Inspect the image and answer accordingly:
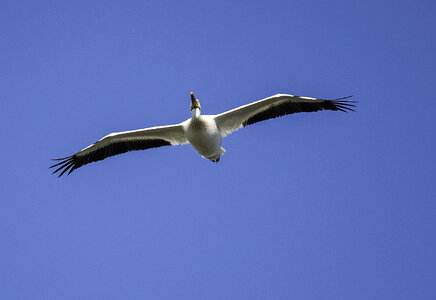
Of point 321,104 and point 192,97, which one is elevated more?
point 192,97

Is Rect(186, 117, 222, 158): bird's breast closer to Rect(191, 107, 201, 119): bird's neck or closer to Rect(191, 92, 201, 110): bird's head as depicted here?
Rect(191, 107, 201, 119): bird's neck

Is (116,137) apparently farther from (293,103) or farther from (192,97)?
(293,103)

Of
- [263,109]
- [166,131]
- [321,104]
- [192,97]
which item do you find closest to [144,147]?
[166,131]

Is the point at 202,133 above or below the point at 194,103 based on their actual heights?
below

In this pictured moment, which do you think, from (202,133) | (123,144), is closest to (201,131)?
(202,133)

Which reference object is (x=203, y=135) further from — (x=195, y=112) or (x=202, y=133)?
(x=195, y=112)

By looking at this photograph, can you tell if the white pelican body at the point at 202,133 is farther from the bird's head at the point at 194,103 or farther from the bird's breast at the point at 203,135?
the bird's head at the point at 194,103

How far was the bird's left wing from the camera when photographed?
42.3ft

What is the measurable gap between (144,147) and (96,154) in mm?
1034

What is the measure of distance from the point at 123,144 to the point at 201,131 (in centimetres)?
184

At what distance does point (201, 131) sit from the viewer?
12359 millimetres

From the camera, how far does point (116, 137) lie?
12852 mm

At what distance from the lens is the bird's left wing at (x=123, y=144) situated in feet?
42.3

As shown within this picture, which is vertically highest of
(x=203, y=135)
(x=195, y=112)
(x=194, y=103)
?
(x=194, y=103)
